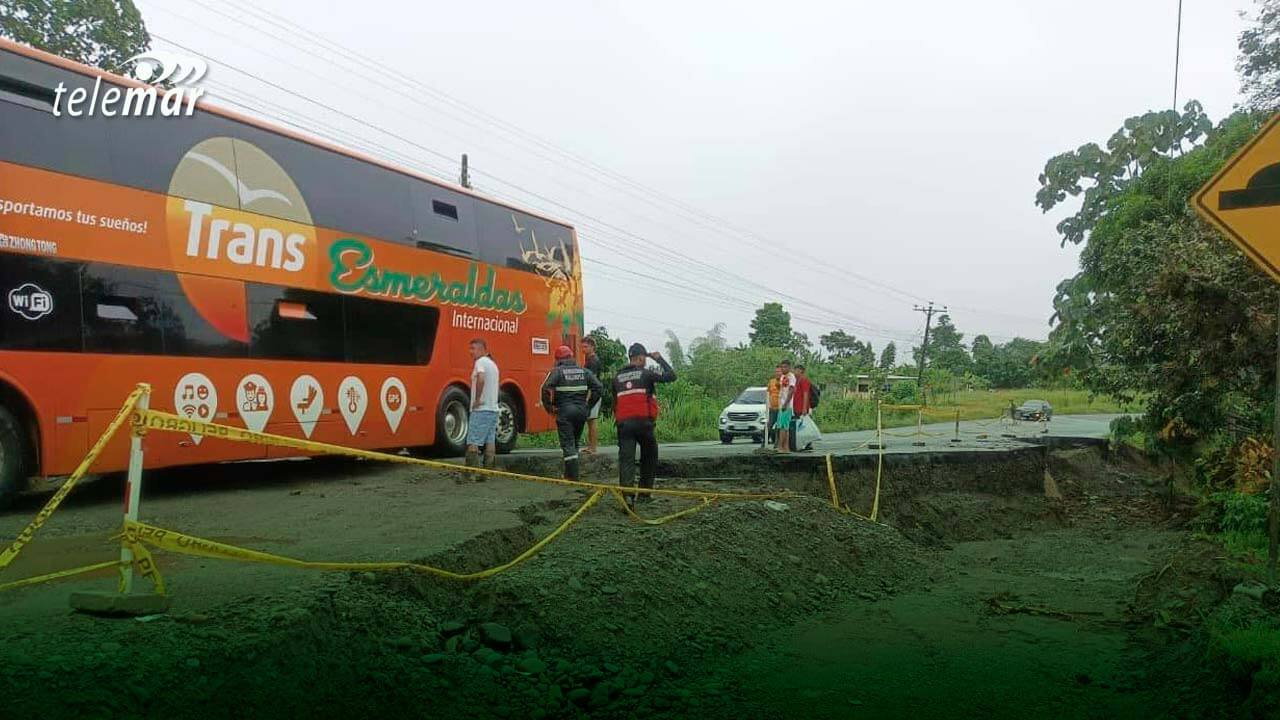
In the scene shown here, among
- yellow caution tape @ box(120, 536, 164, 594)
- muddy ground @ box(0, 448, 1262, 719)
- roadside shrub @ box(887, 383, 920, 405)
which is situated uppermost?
roadside shrub @ box(887, 383, 920, 405)

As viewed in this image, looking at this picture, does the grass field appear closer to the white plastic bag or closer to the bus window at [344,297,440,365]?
the white plastic bag

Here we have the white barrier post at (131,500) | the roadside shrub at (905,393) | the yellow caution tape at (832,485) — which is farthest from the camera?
the roadside shrub at (905,393)

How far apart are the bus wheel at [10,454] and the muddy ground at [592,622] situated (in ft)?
0.77

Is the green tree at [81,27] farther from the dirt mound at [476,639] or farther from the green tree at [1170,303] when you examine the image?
the green tree at [1170,303]

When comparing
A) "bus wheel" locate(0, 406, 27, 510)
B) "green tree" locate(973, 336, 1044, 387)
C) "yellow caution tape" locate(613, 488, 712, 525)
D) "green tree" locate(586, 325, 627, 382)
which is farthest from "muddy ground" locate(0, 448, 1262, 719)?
"green tree" locate(973, 336, 1044, 387)

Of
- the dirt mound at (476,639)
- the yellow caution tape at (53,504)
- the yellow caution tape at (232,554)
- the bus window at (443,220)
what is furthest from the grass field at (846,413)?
the yellow caution tape at (53,504)

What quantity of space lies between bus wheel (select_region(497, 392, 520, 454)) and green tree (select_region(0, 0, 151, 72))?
1029 centimetres

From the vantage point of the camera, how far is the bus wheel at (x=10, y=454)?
7605mm

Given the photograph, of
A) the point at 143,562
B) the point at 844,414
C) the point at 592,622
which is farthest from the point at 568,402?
the point at 844,414

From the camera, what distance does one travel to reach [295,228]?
9.89 m

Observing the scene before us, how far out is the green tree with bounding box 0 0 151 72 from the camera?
15.9 m

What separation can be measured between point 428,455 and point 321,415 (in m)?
2.93

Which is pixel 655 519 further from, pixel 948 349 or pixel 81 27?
pixel 948 349

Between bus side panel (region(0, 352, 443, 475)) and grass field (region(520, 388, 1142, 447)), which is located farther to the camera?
grass field (region(520, 388, 1142, 447))
